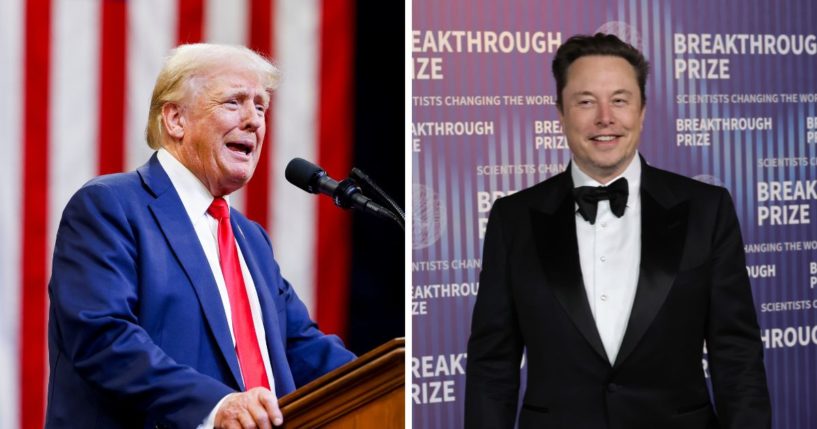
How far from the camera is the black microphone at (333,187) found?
1987 millimetres

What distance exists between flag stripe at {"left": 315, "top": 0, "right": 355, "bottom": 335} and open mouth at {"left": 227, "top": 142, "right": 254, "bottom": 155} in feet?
1.22

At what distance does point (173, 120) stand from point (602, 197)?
3.53ft

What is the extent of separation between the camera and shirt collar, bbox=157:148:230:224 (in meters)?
2.26

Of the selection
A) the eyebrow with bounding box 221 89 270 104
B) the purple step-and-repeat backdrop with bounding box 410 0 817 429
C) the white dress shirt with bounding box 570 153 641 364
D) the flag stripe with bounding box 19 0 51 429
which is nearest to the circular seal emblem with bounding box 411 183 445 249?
the purple step-and-repeat backdrop with bounding box 410 0 817 429

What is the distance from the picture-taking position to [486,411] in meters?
2.31

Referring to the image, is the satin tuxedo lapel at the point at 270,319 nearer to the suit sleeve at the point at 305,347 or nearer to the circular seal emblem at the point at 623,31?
the suit sleeve at the point at 305,347

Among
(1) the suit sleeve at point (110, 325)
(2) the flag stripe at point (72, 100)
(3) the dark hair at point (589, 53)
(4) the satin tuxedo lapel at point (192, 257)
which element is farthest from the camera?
(2) the flag stripe at point (72, 100)

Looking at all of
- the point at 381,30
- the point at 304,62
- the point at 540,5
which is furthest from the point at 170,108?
the point at 540,5

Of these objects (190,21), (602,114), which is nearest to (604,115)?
(602,114)

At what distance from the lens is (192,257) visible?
214 centimetres

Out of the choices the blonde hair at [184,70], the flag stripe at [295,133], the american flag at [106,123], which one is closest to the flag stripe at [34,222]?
the american flag at [106,123]

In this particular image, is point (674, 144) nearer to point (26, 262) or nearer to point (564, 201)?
point (564, 201)

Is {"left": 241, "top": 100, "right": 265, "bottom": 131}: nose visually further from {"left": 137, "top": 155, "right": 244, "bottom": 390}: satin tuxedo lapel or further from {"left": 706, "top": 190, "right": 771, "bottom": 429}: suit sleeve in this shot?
{"left": 706, "top": 190, "right": 771, "bottom": 429}: suit sleeve

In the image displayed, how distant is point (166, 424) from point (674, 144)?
1389 millimetres
